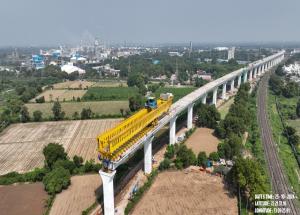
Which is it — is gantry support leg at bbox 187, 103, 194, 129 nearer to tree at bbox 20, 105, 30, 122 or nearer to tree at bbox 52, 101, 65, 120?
tree at bbox 52, 101, 65, 120

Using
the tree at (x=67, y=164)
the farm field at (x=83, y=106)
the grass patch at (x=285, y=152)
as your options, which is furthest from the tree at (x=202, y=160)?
the farm field at (x=83, y=106)

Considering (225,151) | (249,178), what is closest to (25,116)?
(225,151)

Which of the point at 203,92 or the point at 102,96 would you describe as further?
the point at 102,96

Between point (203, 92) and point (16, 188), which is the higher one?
point (203, 92)

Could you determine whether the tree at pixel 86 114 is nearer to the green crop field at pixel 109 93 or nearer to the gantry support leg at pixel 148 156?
the green crop field at pixel 109 93

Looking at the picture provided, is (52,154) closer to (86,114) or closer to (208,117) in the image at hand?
(86,114)

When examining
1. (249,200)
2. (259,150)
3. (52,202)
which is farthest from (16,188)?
(259,150)

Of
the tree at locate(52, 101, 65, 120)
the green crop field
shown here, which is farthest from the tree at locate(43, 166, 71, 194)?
the green crop field

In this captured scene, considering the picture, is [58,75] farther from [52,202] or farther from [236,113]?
[52,202]
